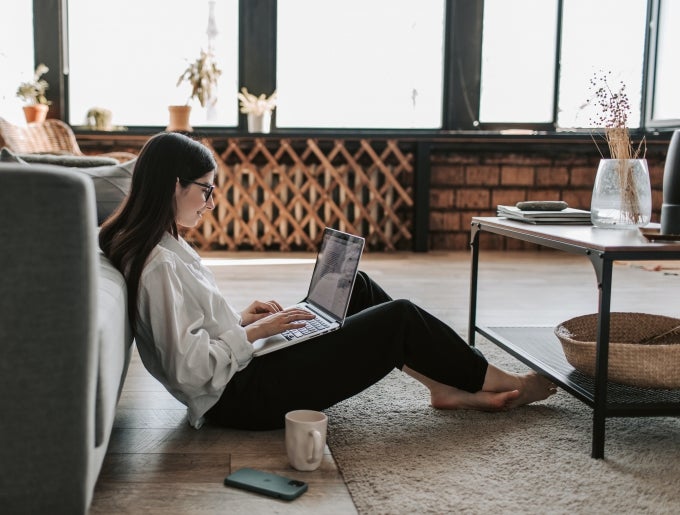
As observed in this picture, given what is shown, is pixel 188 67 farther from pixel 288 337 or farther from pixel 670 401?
pixel 670 401

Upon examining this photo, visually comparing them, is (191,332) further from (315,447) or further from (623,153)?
(623,153)

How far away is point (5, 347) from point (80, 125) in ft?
13.2

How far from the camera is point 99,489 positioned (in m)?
1.18

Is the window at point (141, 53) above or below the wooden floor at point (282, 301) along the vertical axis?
above

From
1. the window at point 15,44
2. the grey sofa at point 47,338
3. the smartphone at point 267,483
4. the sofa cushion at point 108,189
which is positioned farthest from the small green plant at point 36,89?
the grey sofa at point 47,338

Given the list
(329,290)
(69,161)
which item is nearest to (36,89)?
(69,161)

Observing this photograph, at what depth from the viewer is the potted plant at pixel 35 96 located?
428cm

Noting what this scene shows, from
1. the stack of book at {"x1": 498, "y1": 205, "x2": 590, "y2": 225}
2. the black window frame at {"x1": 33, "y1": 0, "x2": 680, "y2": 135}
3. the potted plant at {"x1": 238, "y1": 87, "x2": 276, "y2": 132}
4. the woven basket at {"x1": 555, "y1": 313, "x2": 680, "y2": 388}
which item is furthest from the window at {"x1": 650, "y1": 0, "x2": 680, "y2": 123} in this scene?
the woven basket at {"x1": 555, "y1": 313, "x2": 680, "y2": 388}

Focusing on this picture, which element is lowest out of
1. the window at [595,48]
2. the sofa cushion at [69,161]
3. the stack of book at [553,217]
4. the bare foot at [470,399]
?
the bare foot at [470,399]

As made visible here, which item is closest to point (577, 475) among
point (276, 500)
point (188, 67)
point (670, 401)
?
point (670, 401)

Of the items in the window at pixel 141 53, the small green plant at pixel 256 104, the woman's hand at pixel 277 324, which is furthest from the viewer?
the window at pixel 141 53

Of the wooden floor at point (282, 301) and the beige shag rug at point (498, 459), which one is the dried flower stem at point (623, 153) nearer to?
the beige shag rug at point (498, 459)

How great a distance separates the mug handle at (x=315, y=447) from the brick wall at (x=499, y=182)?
3.56 metres

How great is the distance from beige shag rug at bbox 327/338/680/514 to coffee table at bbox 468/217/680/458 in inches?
2.9
